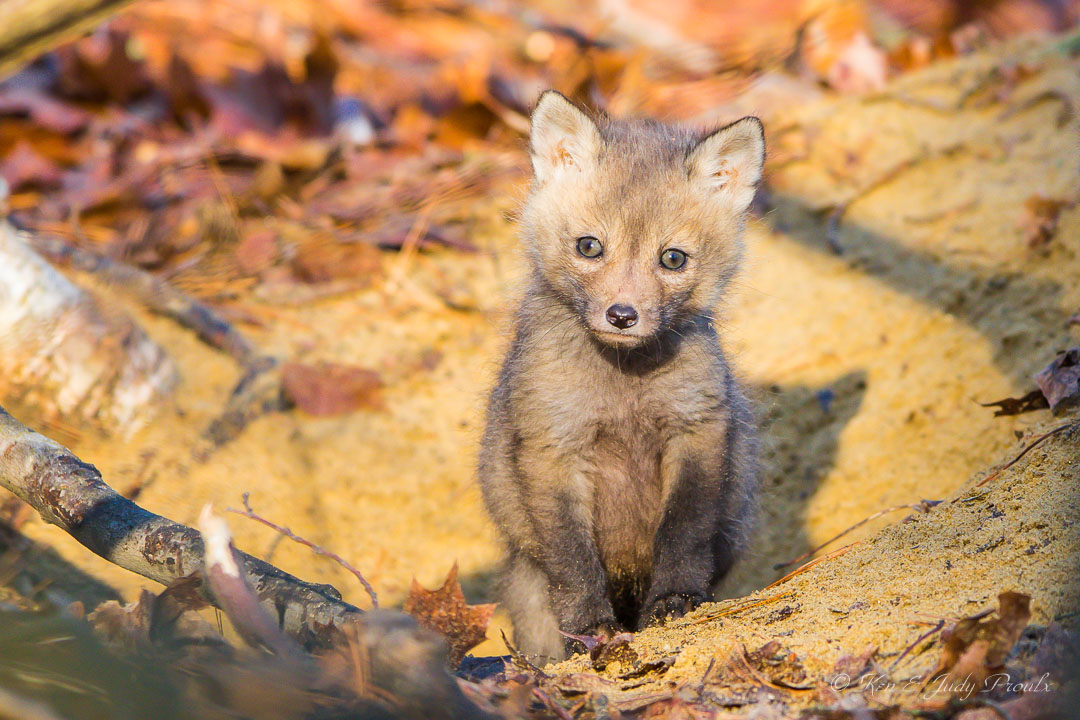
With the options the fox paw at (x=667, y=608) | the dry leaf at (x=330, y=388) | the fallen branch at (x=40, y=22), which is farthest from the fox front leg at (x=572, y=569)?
the fallen branch at (x=40, y=22)

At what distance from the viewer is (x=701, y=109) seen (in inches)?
285

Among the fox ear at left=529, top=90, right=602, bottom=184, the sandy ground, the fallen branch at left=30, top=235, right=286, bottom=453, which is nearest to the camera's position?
the fox ear at left=529, top=90, right=602, bottom=184

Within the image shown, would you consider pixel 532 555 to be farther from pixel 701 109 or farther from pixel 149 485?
pixel 701 109

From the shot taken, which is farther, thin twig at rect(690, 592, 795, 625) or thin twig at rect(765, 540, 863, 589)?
thin twig at rect(765, 540, 863, 589)

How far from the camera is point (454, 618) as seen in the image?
2664 millimetres

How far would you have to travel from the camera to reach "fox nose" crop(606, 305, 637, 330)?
2.98m

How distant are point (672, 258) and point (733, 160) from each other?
0.53 m

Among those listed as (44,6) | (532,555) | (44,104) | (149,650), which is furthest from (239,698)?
(44,104)

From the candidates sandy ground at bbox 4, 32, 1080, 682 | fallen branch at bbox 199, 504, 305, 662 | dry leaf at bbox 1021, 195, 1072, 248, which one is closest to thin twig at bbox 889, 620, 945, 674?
sandy ground at bbox 4, 32, 1080, 682

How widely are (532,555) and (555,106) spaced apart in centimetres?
178

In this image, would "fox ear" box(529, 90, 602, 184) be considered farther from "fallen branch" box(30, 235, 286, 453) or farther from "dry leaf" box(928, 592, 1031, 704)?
"fallen branch" box(30, 235, 286, 453)

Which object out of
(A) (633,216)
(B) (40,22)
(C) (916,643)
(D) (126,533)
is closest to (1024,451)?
(C) (916,643)

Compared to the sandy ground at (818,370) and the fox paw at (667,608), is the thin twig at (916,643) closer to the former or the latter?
the sandy ground at (818,370)

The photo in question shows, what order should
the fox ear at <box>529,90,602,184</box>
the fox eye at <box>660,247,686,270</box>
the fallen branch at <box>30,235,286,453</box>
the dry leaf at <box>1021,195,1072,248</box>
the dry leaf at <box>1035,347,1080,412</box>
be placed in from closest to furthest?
the fox eye at <box>660,247,686,270</box> → the fox ear at <box>529,90,602,184</box> → the dry leaf at <box>1035,347,1080,412</box> → the dry leaf at <box>1021,195,1072,248</box> → the fallen branch at <box>30,235,286,453</box>
